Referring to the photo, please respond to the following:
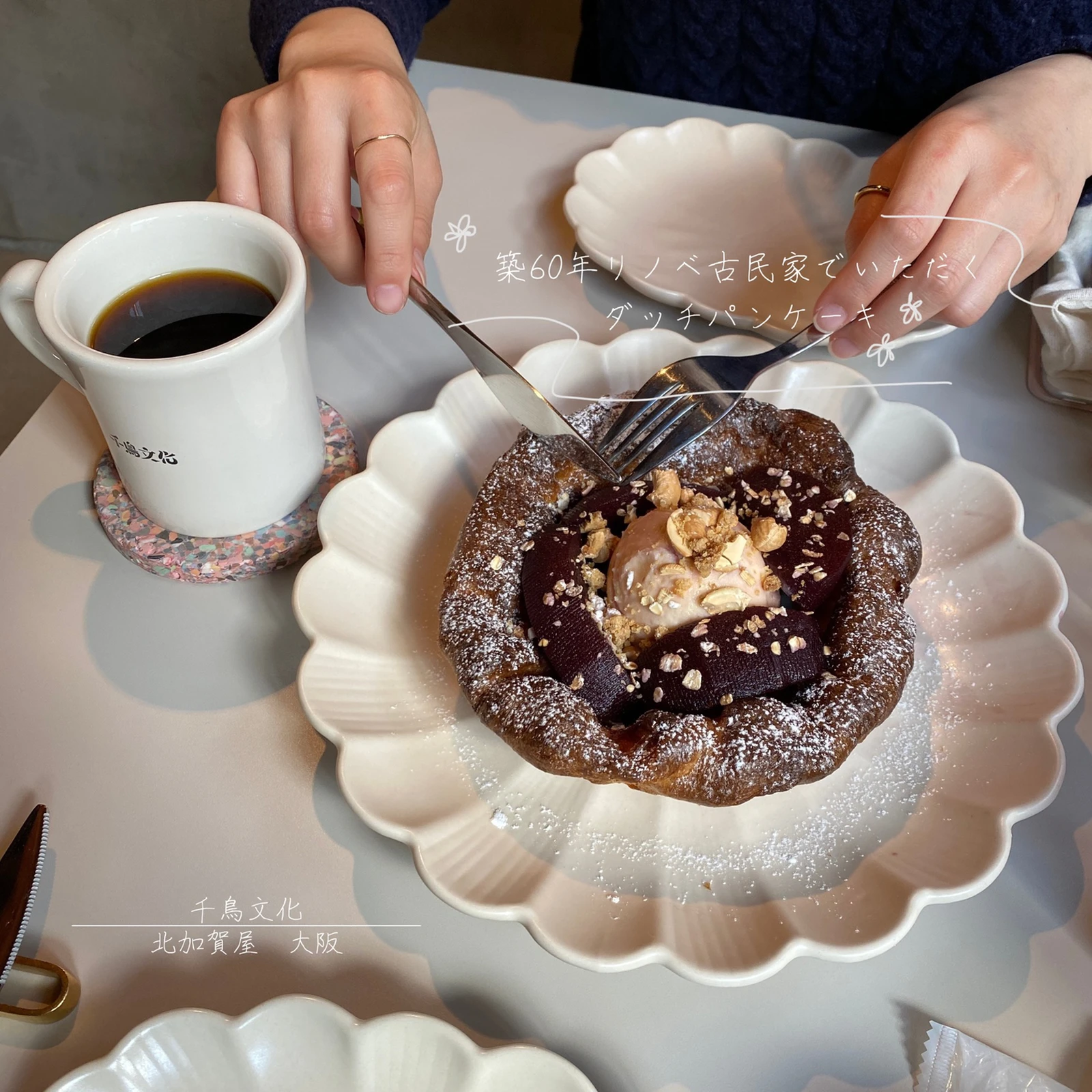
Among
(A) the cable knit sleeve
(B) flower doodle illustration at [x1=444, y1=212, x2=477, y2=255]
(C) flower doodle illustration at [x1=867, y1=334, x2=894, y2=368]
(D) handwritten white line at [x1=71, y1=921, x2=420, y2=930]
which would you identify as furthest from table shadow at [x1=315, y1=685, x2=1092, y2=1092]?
(A) the cable knit sleeve

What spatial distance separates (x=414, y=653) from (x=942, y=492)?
676 millimetres

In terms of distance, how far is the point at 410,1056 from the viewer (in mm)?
738

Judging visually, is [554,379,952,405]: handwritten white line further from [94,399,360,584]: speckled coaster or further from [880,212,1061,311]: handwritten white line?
[94,399,360,584]: speckled coaster

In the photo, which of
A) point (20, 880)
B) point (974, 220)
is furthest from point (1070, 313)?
point (20, 880)

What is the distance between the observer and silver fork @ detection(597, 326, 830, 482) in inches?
41.0

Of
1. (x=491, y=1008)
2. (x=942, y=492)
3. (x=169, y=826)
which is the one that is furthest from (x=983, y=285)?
(x=169, y=826)

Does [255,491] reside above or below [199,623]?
above

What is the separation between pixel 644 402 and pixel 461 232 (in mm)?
549

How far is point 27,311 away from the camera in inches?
34.9

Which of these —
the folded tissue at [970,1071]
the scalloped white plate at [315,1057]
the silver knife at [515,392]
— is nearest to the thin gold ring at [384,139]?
the silver knife at [515,392]

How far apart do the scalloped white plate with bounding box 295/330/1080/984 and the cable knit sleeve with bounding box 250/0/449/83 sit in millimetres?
619

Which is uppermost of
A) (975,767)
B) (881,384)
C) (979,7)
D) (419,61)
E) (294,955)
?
(979,7)

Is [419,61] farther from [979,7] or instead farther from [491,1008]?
[491,1008]

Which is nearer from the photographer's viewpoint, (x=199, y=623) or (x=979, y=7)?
(x=199, y=623)
